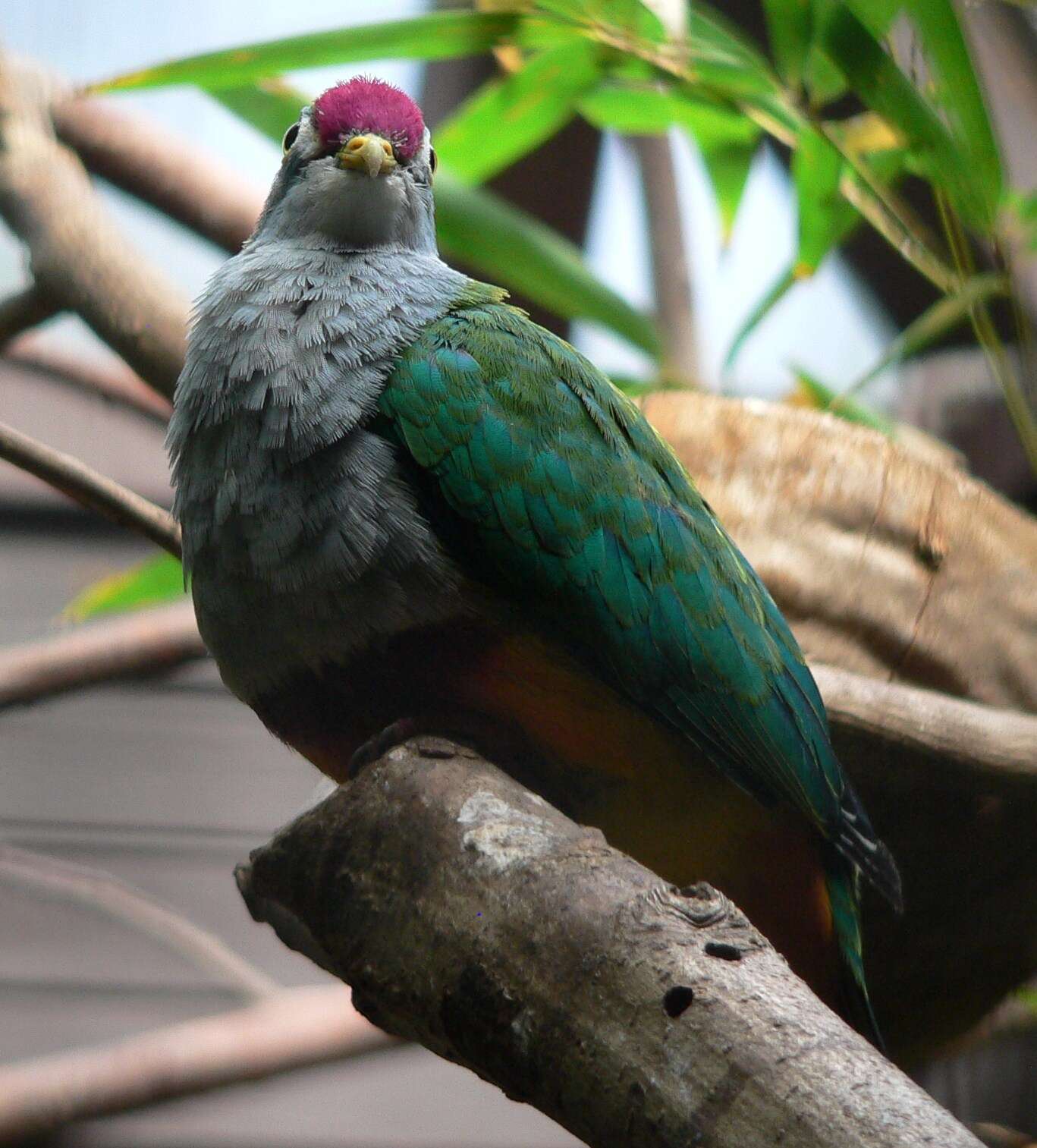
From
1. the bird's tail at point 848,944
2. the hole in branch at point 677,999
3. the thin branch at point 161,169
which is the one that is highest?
the thin branch at point 161,169

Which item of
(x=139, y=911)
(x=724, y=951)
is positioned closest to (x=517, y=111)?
(x=139, y=911)

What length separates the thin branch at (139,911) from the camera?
273 cm

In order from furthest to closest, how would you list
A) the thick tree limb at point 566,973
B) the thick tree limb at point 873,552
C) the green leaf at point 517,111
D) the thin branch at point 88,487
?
the green leaf at point 517,111 → the thick tree limb at point 873,552 → the thin branch at point 88,487 → the thick tree limb at point 566,973

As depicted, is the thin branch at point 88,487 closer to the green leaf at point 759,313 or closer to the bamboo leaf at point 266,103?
the bamboo leaf at point 266,103

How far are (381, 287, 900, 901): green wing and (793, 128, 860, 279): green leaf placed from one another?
1.05m

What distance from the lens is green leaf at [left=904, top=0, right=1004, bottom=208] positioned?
199 centimetres

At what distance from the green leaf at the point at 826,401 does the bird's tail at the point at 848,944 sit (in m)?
1.36

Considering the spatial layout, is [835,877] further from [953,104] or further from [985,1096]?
[985,1096]

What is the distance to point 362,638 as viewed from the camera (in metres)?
1.35

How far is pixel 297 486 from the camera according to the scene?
1.37 m

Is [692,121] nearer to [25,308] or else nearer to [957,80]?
[957,80]

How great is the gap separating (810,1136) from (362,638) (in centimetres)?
69

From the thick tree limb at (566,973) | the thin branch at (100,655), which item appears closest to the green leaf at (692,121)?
the thin branch at (100,655)

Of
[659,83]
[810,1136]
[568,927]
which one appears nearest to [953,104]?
[659,83]
